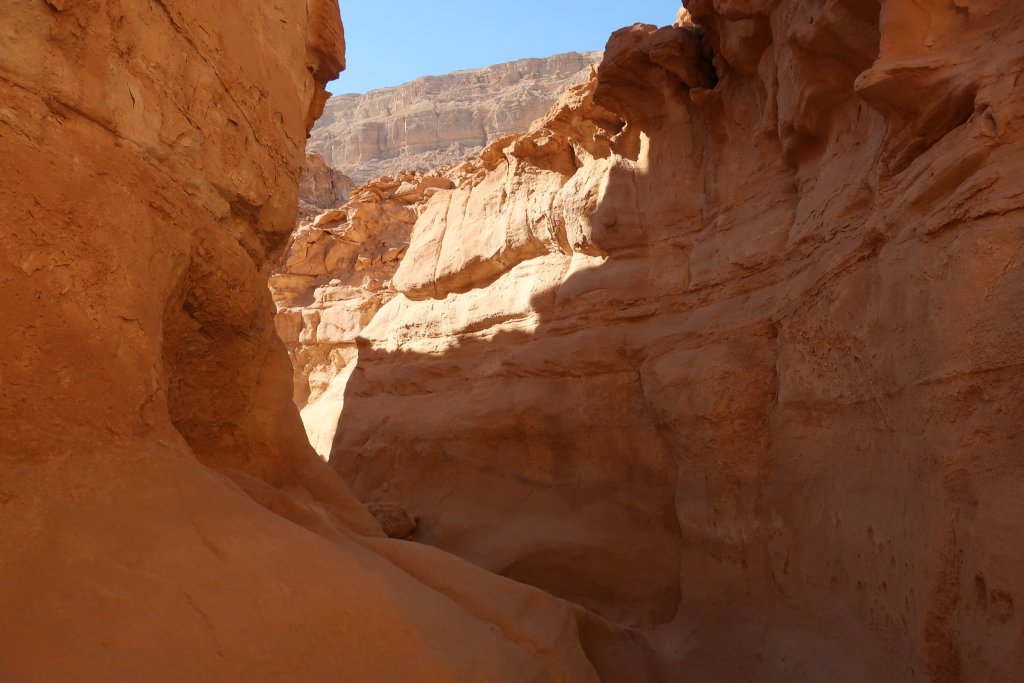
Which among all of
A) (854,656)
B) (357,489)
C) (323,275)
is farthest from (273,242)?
(323,275)

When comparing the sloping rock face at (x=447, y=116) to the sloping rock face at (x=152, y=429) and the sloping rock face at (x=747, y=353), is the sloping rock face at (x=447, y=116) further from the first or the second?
the sloping rock face at (x=152, y=429)

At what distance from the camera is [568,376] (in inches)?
322

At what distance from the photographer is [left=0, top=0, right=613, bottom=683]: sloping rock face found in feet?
7.87

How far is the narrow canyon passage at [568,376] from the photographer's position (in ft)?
8.92

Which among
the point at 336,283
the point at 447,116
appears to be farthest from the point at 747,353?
the point at 447,116

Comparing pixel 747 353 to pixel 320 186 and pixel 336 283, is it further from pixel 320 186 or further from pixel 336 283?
pixel 320 186

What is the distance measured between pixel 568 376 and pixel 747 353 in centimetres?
242

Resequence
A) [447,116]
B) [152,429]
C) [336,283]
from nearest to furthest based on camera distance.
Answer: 1. [152,429]
2. [336,283]
3. [447,116]

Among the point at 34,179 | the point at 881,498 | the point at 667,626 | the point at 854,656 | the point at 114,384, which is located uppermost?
the point at 34,179

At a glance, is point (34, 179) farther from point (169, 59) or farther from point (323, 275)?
point (323, 275)

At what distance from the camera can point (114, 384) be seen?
2.91m

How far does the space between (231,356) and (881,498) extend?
14.0 feet

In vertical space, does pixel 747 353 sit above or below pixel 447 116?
below

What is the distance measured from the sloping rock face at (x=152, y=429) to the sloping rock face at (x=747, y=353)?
1940 millimetres
